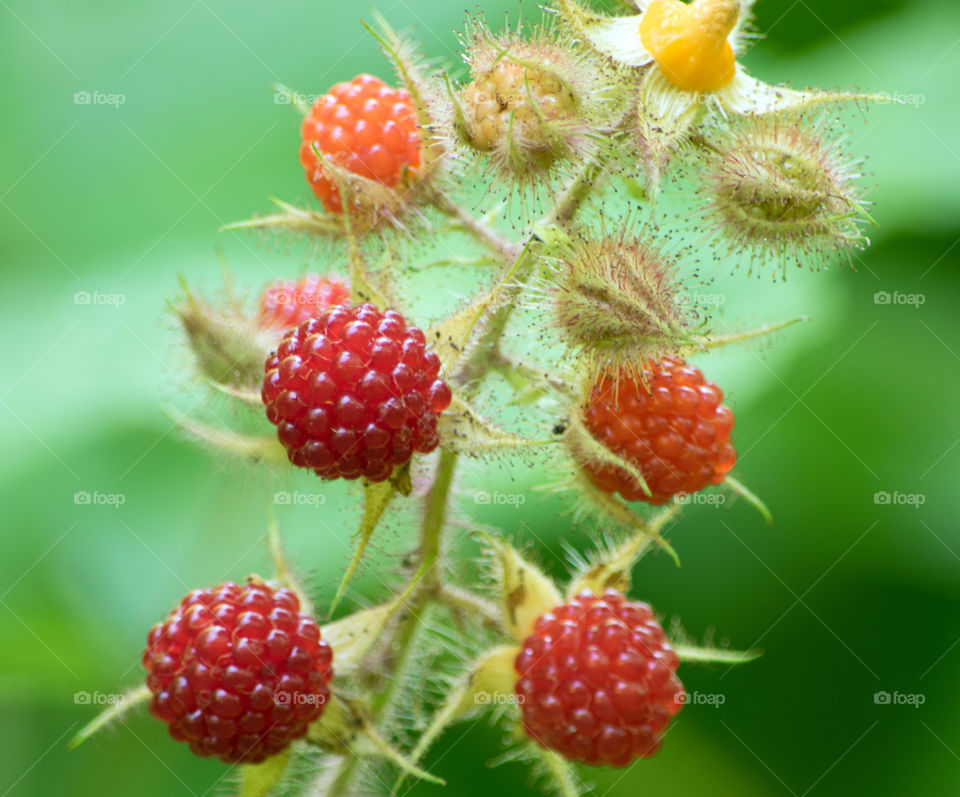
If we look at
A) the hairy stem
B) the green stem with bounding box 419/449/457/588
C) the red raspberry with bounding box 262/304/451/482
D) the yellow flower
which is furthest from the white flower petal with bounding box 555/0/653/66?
the green stem with bounding box 419/449/457/588

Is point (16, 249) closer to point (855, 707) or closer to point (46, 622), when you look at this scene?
point (46, 622)

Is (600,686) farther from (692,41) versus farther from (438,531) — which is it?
(692,41)

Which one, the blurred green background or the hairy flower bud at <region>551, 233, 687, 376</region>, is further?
the blurred green background

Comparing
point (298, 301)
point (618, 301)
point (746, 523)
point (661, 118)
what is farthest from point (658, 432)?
point (746, 523)

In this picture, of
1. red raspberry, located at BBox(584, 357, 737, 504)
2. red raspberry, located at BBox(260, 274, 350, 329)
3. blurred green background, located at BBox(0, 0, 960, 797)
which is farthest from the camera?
blurred green background, located at BBox(0, 0, 960, 797)

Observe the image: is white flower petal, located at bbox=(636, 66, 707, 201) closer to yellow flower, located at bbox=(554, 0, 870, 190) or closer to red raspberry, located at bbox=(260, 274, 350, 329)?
yellow flower, located at bbox=(554, 0, 870, 190)
